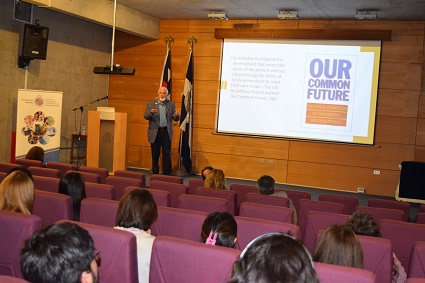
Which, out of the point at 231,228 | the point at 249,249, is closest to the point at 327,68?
the point at 231,228

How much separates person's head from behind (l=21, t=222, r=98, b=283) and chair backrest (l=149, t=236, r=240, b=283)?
77cm

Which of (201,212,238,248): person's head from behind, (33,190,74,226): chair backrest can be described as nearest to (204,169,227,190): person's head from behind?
(33,190,74,226): chair backrest

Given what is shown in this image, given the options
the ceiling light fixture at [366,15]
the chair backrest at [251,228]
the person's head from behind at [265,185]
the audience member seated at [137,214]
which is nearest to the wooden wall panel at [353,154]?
the ceiling light fixture at [366,15]

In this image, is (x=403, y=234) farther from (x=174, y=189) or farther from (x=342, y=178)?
(x=342, y=178)

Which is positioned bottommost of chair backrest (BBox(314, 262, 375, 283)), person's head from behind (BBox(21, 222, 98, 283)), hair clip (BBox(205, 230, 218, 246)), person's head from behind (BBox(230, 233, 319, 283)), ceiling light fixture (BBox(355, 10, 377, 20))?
hair clip (BBox(205, 230, 218, 246))

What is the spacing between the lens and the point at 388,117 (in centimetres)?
1026

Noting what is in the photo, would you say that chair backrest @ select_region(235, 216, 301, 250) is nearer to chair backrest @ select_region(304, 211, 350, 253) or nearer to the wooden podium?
chair backrest @ select_region(304, 211, 350, 253)

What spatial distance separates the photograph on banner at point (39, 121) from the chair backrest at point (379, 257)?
7426mm

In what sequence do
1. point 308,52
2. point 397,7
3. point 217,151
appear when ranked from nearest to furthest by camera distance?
point 397,7
point 308,52
point 217,151

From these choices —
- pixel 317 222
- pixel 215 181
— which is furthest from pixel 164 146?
pixel 317 222

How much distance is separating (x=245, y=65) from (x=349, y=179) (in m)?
3.22

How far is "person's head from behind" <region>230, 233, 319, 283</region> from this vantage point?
1355 mm

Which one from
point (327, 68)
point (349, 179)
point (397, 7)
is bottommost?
point (349, 179)

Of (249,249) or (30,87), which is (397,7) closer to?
(30,87)
